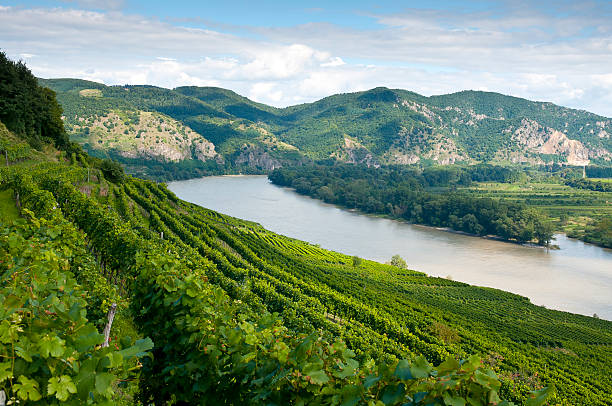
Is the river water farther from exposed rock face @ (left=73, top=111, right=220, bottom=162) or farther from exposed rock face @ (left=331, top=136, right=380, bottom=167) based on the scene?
exposed rock face @ (left=331, top=136, right=380, bottom=167)

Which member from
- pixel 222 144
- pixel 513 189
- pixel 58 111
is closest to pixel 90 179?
pixel 58 111

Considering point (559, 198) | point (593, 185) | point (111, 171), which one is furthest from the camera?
point (593, 185)

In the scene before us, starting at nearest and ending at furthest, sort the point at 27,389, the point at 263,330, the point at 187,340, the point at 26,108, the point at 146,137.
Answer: the point at 27,389 < the point at 263,330 < the point at 187,340 < the point at 26,108 < the point at 146,137

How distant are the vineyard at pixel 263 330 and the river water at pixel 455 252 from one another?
8278 millimetres

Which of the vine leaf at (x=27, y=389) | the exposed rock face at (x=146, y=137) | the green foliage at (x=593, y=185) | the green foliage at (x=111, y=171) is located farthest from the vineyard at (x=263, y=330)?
the green foliage at (x=593, y=185)

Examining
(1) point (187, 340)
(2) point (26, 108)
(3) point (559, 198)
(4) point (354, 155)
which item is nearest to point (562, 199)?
(3) point (559, 198)

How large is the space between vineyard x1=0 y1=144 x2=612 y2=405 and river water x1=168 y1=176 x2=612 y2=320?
27.2 feet

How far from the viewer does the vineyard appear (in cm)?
267

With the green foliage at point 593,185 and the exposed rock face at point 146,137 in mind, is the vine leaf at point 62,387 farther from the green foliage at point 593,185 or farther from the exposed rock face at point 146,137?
the green foliage at point 593,185

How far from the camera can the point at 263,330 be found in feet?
13.9

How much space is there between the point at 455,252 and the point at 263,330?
6495 centimetres

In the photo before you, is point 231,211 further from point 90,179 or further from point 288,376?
point 288,376

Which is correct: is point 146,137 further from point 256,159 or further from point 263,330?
point 263,330

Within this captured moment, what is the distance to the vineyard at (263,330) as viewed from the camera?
2670 millimetres
